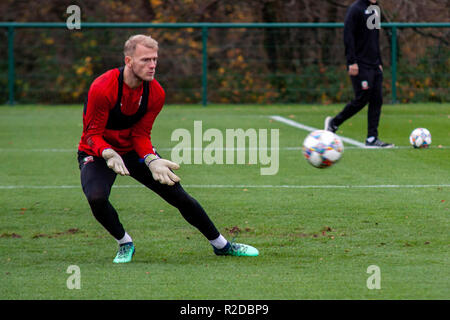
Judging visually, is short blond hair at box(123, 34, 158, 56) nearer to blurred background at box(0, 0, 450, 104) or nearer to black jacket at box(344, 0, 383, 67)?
black jacket at box(344, 0, 383, 67)

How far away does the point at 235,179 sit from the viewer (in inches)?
388

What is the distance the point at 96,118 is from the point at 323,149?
246cm

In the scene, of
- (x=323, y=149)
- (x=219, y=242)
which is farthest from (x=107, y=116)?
(x=323, y=149)

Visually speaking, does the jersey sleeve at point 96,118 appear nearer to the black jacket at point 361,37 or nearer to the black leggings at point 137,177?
the black leggings at point 137,177

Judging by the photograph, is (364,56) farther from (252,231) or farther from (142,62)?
(142,62)

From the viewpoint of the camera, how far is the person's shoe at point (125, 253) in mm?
6020

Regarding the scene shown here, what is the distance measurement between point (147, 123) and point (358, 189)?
3445 mm

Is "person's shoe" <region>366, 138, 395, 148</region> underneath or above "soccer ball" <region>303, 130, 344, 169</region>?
underneath

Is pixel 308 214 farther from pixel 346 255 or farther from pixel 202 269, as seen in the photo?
pixel 202 269

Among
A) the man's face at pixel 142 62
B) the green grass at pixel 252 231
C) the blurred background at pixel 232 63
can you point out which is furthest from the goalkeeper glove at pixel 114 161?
the blurred background at pixel 232 63

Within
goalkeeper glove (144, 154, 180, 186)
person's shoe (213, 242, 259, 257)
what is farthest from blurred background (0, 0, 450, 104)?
goalkeeper glove (144, 154, 180, 186)

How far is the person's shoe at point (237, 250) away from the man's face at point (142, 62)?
1358 millimetres

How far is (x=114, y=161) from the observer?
18.5 feet

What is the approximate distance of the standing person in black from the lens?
39.4ft
